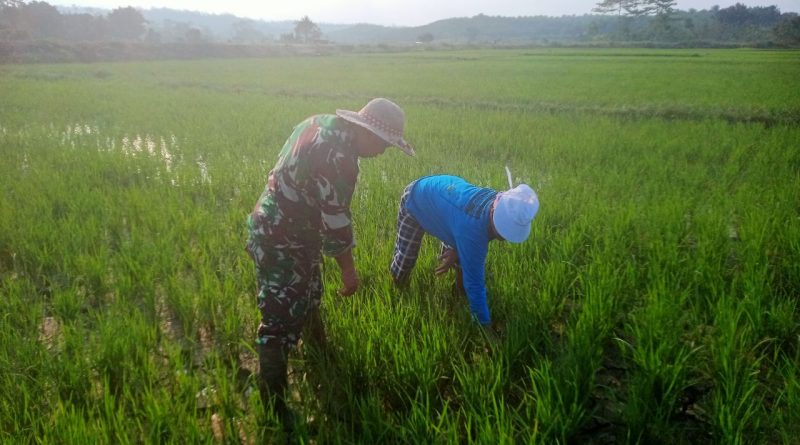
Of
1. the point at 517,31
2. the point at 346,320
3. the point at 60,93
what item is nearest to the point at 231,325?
the point at 346,320

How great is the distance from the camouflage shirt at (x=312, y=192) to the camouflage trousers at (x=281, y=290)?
0.12 feet

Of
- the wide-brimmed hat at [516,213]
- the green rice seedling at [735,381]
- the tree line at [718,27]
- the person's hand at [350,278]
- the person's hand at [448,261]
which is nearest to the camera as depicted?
the green rice seedling at [735,381]

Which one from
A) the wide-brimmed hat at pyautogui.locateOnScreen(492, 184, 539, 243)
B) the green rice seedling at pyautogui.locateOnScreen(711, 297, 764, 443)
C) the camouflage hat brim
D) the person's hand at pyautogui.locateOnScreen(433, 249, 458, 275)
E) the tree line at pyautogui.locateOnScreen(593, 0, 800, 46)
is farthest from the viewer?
the tree line at pyautogui.locateOnScreen(593, 0, 800, 46)

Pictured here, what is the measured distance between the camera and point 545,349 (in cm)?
194

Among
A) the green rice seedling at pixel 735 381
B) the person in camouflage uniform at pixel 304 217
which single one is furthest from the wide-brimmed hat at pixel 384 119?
the green rice seedling at pixel 735 381

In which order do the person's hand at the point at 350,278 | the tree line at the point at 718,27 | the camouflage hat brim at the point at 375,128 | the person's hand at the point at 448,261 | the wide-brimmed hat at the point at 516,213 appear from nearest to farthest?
the camouflage hat brim at the point at 375,128
the wide-brimmed hat at the point at 516,213
the person's hand at the point at 350,278
the person's hand at the point at 448,261
the tree line at the point at 718,27

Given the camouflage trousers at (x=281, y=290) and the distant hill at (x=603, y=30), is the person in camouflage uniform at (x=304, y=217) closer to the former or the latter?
the camouflage trousers at (x=281, y=290)

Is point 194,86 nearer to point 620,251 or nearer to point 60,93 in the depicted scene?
point 60,93

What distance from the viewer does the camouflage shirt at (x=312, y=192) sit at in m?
1.55

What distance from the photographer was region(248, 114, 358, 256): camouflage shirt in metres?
1.55

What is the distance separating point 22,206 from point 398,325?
3.52m

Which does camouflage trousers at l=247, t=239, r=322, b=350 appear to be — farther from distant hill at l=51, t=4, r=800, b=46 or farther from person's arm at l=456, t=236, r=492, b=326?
distant hill at l=51, t=4, r=800, b=46

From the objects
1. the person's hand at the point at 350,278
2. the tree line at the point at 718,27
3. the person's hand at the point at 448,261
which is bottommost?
the person's hand at the point at 448,261

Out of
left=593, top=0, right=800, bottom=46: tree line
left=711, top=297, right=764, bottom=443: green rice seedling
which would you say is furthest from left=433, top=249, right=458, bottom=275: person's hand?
left=593, top=0, right=800, bottom=46: tree line
